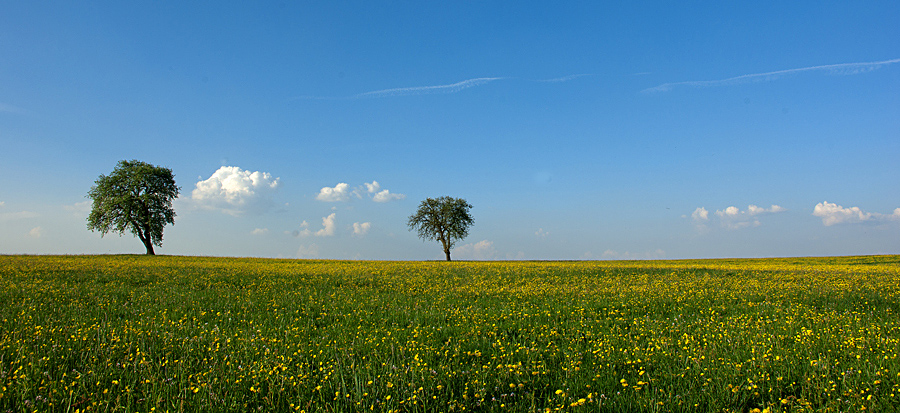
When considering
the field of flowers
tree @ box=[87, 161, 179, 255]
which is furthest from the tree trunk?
the field of flowers

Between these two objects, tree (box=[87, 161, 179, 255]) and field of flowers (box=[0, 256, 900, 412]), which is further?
tree (box=[87, 161, 179, 255])

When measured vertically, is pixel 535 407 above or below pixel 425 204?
below

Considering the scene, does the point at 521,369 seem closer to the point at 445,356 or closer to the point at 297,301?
the point at 445,356

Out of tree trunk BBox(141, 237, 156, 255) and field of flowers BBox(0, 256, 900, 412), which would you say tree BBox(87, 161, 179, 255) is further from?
field of flowers BBox(0, 256, 900, 412)

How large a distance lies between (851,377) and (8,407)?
954cm

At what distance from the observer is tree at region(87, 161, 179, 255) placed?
51188mm

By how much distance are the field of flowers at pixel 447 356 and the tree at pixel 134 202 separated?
1911 inches

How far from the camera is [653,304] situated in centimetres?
1114

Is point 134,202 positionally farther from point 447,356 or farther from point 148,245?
point 447,356

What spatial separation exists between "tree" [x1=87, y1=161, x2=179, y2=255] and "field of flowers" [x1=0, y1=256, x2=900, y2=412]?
48.5 meters

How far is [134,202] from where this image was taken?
51344 millimetres

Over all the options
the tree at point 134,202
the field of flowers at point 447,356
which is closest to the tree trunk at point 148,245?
the tree at point 134,202

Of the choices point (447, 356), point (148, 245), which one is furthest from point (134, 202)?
point (447, 356)

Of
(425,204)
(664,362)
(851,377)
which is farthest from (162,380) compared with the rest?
(425,204)
